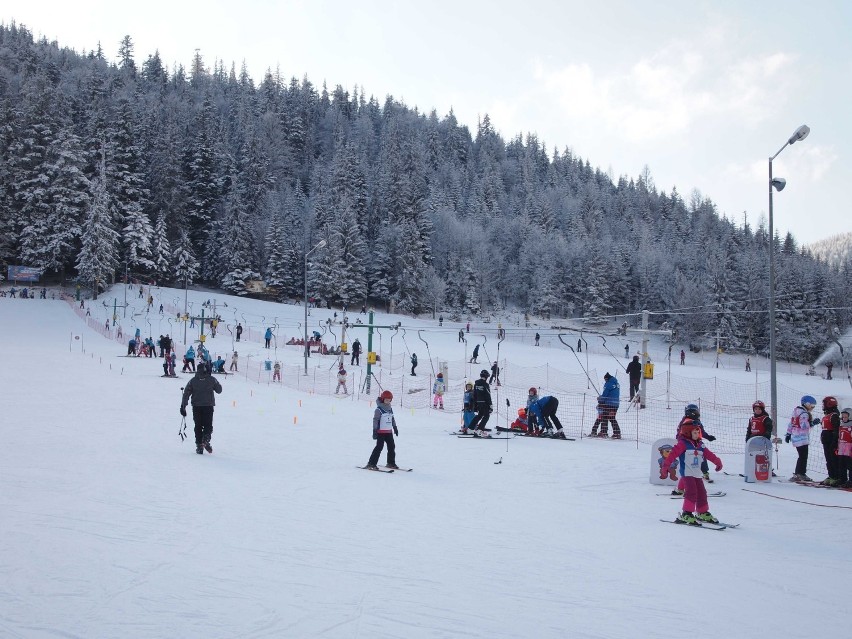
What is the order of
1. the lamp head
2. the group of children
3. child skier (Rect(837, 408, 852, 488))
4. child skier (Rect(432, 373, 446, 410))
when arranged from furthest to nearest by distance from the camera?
child skier (Rect(432, 373, 446, 410)), the lamp head, the group of children, child skier (Rect(837, 408, 852, 488))

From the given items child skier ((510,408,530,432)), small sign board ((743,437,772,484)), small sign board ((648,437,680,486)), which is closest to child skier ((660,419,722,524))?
small sign board ((648,437,680,486))

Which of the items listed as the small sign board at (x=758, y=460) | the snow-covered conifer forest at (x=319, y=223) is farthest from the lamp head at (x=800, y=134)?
the snow-covered conifer forest at (x=319, y=223)

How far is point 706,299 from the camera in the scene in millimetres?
77812

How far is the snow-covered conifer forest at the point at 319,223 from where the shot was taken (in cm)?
6906

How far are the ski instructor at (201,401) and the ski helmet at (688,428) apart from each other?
7582 mm

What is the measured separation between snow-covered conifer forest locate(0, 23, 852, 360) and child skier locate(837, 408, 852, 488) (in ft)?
116

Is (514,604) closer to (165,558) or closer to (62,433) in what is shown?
(165,558)

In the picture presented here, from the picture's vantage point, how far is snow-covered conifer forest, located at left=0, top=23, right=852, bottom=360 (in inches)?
2719

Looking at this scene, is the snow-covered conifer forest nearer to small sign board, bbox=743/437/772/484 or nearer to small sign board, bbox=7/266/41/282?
small sign board, bbox=7/266/41/282

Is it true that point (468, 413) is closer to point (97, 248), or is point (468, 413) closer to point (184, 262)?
point (97, 248)

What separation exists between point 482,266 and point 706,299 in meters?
30.4

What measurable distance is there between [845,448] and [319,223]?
78482 millimetres

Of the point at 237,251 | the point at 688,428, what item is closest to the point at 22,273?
the point at 237,251

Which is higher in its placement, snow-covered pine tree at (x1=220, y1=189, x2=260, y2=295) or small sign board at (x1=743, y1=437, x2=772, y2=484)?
snow-covered pine tree at (x1=220, y1=189, x2=260, y2=295)
